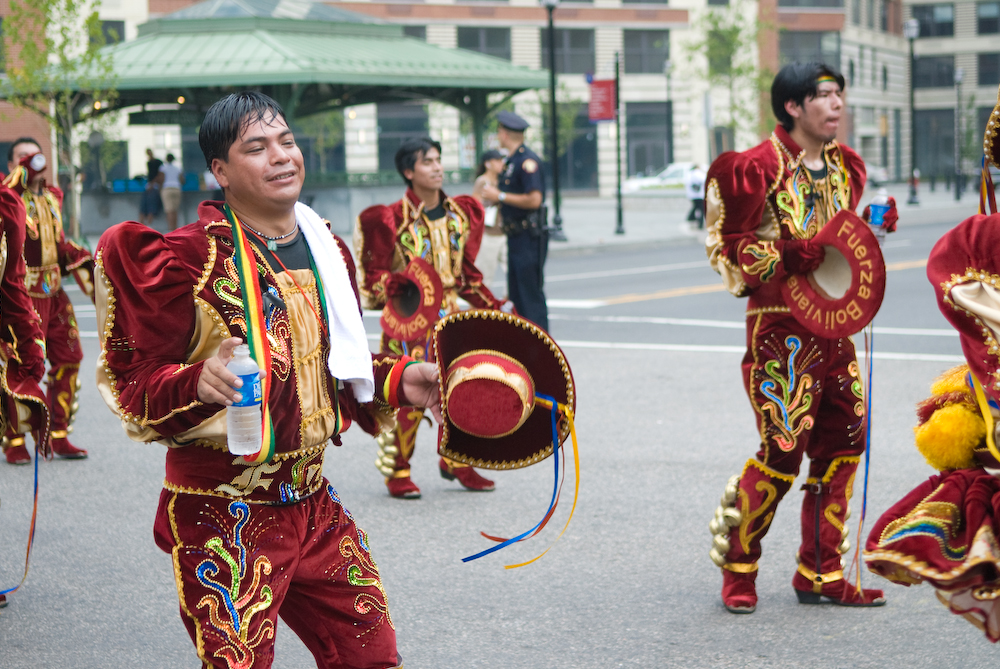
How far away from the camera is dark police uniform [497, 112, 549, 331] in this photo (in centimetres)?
1086

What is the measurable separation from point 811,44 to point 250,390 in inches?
2568

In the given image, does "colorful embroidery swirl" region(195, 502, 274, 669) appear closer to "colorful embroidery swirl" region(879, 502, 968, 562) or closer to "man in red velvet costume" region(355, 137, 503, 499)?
"colorful embroidery swirl" region(879, 502, 968, 562)

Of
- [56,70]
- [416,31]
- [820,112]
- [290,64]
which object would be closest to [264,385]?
[820,112]

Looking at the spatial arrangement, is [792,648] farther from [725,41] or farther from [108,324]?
[725,41]

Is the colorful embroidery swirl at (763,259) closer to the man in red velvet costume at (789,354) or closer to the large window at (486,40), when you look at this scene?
the man in red velvet costume at (789,354)

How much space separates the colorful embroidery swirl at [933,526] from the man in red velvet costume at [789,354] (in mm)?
1904

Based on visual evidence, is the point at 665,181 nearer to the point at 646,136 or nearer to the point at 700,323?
the point at 646,136

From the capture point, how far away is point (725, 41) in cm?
4872

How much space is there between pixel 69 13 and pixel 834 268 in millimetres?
21371

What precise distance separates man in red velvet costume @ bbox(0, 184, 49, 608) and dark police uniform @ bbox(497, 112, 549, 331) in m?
6.37

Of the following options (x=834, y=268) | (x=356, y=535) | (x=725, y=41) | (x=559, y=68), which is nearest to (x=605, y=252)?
(x=834, y=268)

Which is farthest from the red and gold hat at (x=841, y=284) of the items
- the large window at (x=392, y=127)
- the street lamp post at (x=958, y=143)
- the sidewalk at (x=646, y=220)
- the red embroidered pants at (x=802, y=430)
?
the large window at (x=392, y=127)

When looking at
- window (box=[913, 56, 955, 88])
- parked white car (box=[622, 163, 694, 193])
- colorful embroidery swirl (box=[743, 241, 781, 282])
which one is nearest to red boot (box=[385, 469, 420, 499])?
colorful embroidery swirl (box=[743, 241, 781, 282])

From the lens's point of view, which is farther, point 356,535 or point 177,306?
point 356,535
